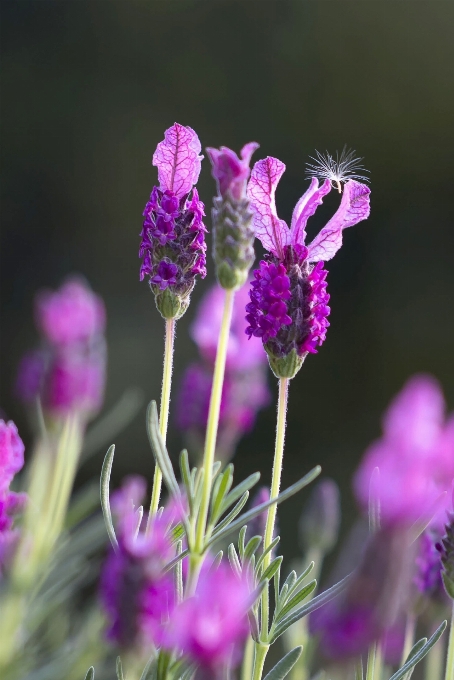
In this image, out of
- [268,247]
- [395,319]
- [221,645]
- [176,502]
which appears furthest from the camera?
[395,319]

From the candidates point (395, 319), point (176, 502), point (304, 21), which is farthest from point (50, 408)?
point (304, 21)

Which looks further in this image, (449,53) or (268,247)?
(449,53)

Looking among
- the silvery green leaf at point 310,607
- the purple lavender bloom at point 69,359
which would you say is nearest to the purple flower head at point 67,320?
the purple lavender bloom at point 69,359

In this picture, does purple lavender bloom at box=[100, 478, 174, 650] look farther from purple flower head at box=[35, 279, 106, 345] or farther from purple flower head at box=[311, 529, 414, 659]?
purple flower head at box=[35, 279, 106, 345]

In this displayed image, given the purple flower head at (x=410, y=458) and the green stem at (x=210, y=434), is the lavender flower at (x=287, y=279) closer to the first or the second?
the green stem at (x=210, y=434)

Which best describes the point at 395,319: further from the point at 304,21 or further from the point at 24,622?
the point at 24,622

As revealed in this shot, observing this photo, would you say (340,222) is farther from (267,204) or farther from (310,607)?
(310,607)
